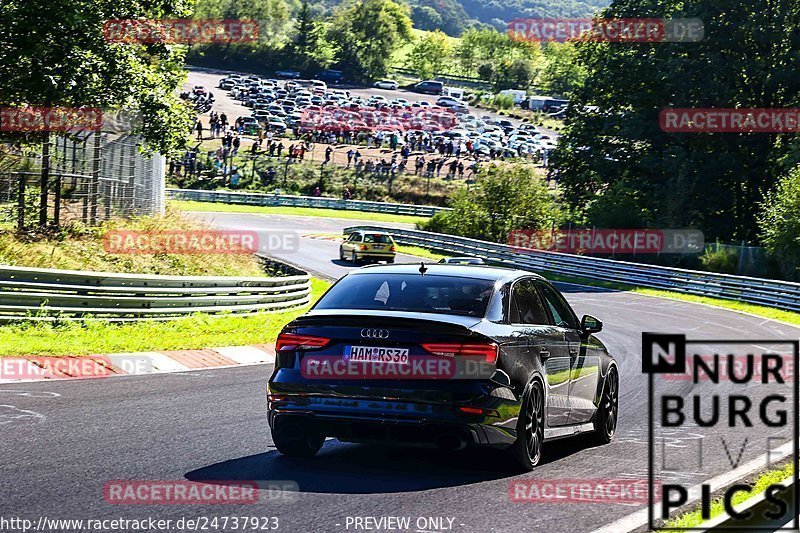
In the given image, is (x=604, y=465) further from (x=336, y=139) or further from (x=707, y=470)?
(x=336, y=139)

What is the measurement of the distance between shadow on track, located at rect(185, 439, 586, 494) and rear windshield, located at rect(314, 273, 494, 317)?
1180 millimetres

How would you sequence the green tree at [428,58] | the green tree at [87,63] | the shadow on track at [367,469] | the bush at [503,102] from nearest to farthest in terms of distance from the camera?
1. the shadow on track at [367,469]
2. the green tree at [87,63]
3. the bush at [503,102]
4. the green tree at [428,58]

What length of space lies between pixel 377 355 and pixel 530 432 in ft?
4.59

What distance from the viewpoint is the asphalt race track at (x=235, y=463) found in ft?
22.8

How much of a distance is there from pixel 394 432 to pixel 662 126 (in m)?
45.2

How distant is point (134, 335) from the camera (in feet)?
55.8

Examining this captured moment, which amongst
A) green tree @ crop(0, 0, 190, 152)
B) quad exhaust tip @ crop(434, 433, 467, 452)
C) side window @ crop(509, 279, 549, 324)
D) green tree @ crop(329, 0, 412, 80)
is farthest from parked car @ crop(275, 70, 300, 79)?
quad exhaust tip @ crop(434, 433, 467, 452)

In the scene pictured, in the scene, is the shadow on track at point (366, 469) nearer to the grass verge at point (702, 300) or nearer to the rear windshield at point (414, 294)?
the rear windshield at point (414, 294)

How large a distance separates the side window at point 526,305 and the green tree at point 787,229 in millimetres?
33281

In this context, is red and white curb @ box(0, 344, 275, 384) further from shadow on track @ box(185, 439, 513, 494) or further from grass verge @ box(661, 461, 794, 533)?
grass verge @ box(661, 461, 794, 533)

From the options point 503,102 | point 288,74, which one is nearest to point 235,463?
point 503,102

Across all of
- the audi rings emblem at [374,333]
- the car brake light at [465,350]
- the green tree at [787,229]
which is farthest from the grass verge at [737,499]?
the green tree at [787,229]

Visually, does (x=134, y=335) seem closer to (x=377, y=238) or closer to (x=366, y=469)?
(x=366, y=469)

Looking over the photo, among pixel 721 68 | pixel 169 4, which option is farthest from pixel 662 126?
pixel 169 4
